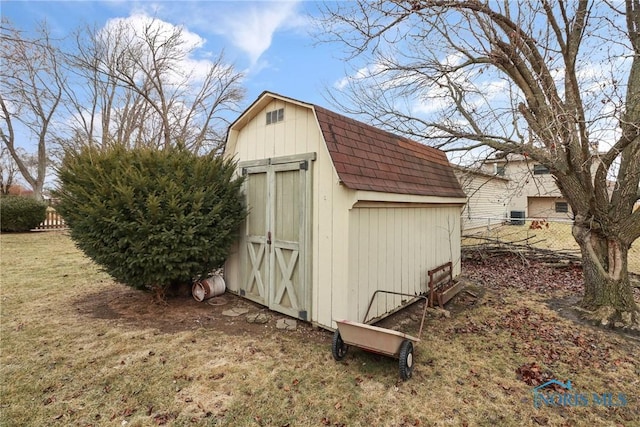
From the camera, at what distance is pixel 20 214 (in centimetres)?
1380

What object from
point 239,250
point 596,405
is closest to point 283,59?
point 239,250

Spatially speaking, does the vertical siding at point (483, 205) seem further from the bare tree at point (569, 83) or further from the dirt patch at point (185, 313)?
the dirt patch at point (185, 313)

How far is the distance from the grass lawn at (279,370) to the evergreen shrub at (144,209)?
910 mm

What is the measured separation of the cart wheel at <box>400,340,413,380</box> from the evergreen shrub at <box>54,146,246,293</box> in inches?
122

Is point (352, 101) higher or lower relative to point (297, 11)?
lower

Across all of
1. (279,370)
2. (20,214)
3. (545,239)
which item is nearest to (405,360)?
(279,370)

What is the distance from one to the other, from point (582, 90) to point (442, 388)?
5.32 meters

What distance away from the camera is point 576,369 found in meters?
3.37

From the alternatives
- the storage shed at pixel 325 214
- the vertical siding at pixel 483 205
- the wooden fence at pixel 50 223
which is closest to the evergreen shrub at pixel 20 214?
the wooden fence at pixel 50 223

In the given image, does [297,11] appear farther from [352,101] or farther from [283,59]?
[352,101]

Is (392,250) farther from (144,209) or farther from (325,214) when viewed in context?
(144,209)

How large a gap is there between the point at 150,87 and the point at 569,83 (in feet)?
66.7

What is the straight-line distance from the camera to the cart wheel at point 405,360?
304 cm

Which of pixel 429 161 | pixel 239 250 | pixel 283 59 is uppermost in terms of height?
pixel 283 59
